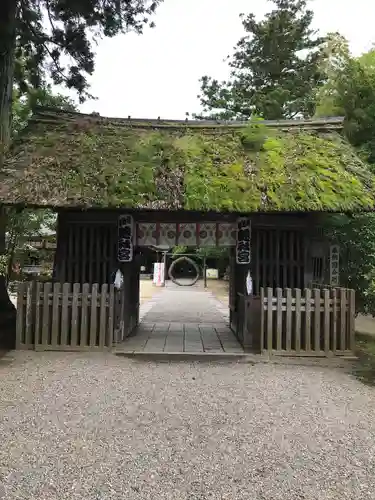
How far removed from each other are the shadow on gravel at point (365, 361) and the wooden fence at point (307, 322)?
355 mm

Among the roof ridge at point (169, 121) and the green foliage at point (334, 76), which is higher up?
the green foliage at point (334, 76)

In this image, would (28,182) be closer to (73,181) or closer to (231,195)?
(73,181)

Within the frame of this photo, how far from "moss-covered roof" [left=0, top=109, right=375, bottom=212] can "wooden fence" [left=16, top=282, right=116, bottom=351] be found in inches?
61.0

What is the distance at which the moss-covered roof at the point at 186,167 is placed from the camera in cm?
762

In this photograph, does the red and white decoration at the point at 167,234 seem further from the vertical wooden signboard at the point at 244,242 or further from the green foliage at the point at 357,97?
the green foliage at the point at 357,97

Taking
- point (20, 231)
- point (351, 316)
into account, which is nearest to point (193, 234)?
point (351, 316)

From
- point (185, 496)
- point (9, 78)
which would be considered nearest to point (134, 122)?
point (9, 78)

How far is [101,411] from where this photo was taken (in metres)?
4.79

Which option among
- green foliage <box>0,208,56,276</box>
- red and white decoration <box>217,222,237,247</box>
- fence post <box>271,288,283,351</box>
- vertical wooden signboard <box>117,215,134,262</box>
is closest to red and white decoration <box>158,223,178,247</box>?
vertical wooden signboard <box>117,215,134,262</box>

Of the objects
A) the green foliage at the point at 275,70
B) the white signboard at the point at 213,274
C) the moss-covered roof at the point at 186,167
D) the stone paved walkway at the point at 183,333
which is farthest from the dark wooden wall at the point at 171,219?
the white signboard at the point at 213,274

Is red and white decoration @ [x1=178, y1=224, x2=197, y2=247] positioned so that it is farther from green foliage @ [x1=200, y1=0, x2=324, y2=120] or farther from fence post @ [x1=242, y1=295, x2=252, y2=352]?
green foliage @ [x1=200, y1=0, x2=324, y2=120]

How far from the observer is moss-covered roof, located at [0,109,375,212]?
300 inches

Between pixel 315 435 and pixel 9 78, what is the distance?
29.4 feet

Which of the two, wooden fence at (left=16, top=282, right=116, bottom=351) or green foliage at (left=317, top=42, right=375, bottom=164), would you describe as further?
green foliage at (left=317, top=42, right=375, bottom=164)
